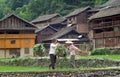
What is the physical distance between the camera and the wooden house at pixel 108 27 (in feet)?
187

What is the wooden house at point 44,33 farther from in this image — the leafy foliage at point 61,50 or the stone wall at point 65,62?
the leafy foliage at point 61,50

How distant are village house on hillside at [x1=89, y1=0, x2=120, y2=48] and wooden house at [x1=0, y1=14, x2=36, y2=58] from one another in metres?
11.7

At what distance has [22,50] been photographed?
67.9 m

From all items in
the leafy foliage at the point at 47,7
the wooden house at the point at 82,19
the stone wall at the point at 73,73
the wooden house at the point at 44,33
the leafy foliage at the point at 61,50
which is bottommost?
the stone wall at the point at 73,73

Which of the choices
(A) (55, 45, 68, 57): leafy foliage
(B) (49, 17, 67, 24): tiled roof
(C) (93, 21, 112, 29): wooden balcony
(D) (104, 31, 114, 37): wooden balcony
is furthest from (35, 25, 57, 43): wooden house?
(A) (55, 45, 68, 57): leafy foliage

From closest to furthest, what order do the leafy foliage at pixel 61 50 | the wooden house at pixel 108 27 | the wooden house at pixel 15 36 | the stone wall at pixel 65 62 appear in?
the leafy foliage at pixel 61 50 < the stone wall at pixel 65 62 < the wooden house at pixel 108 27 < the wooden house at pixel 15 36

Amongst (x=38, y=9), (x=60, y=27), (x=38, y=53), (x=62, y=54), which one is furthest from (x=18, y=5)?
(x=62, y=54)

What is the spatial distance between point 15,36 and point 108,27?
17833mm

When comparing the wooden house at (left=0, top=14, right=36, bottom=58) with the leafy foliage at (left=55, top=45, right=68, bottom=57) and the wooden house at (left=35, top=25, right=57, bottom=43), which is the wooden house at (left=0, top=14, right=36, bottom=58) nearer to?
the wooden house at (left=35, top=25, right=57, bottom=43)

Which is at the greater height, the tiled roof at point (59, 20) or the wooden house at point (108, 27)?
the tiled roof at point (59, 20)

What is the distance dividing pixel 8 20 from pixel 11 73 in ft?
151

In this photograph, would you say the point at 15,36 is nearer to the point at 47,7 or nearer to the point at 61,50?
the point at 61,50

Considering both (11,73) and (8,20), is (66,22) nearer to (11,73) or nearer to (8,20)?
(8,20)

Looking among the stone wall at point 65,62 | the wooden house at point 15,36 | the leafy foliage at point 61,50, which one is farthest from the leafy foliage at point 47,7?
the leafy foliage at point 61,50
